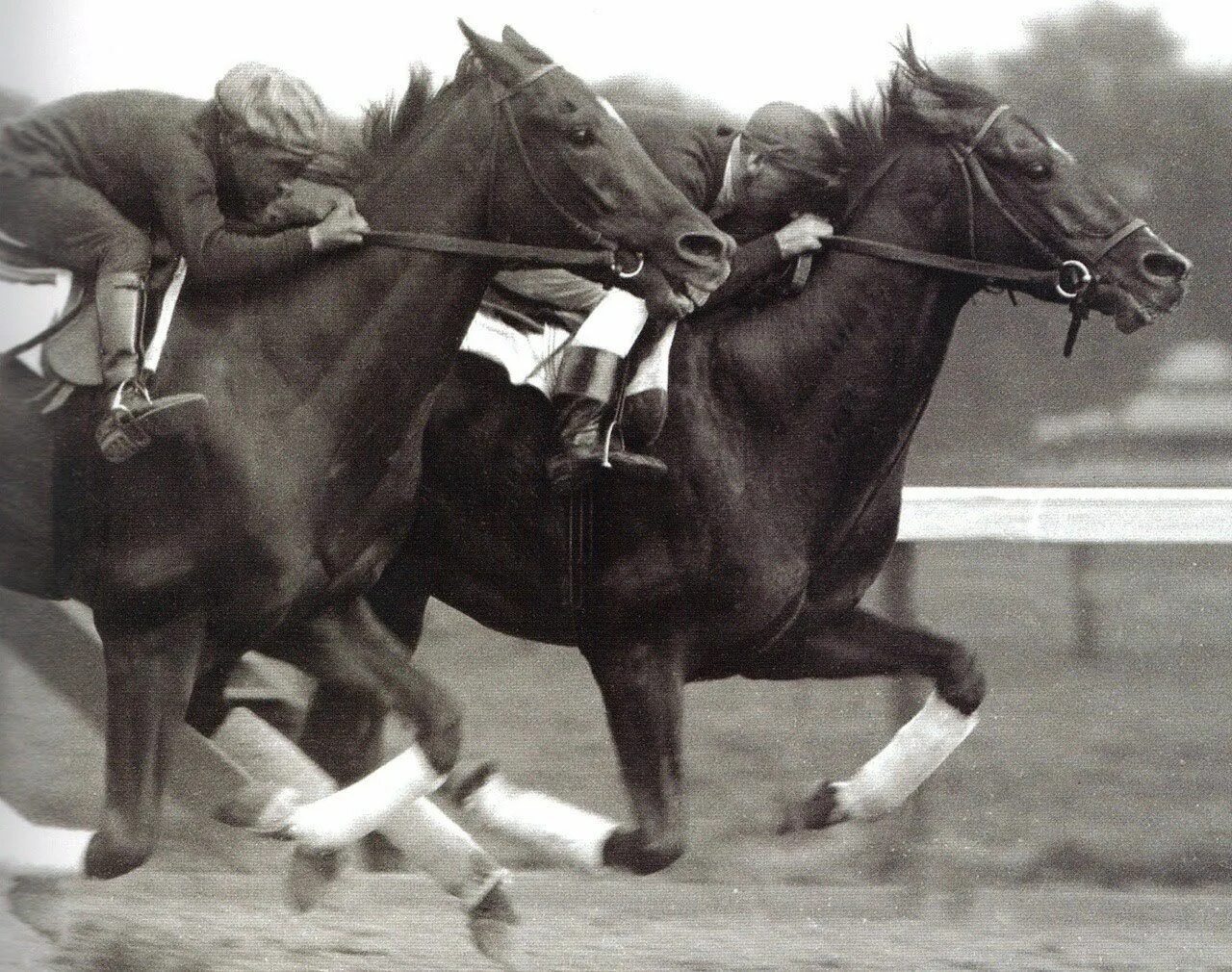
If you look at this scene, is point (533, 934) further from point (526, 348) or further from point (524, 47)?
point (524, 47)

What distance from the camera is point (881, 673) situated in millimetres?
6031

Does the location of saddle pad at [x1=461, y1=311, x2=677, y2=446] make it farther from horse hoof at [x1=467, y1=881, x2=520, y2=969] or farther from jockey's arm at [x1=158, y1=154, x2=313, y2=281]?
horse hoof at [x1=467, y1=881, x2=520, y2=969]

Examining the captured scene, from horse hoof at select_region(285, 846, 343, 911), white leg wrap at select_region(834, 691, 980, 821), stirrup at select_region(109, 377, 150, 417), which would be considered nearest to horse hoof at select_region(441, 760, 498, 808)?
horse hoof at select_region(285, 846, 343, 911)

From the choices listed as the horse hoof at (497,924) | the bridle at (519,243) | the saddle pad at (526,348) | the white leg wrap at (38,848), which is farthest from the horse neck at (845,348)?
the white leg wrap at (38,848)

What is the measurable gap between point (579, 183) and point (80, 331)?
114cm

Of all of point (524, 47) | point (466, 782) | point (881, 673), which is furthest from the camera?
point (881, 673)

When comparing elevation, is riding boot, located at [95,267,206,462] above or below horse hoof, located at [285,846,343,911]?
above

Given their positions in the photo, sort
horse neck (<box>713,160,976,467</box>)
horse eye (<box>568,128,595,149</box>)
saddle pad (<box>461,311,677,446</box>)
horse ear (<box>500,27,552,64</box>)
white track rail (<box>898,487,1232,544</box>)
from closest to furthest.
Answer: horse eye (<box>568,128,595,149</box>)
horse ear (<box>500,27,552,64</box>)
saddle pad (<box>461,311,677,446</box>)
horse neck (<box>713,160,976,467</box>)
white track rail (<box>898,487,1232,544</box>)

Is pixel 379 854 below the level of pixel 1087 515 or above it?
below

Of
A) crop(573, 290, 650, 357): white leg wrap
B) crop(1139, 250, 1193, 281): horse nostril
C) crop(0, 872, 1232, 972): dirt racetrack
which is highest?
crop(1139, 250, 1193, 281): horse nostril

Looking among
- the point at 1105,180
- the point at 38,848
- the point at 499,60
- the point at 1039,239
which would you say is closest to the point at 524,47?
the point at 499,60

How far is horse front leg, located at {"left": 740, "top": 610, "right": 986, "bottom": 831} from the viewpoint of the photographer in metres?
5.96

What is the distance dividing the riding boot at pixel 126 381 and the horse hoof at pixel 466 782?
1.08m

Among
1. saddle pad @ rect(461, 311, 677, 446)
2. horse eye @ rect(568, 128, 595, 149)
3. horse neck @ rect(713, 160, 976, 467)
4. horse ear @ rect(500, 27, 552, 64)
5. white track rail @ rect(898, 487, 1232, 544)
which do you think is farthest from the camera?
white track rail @ rect(898, 487, 1232, 544)
